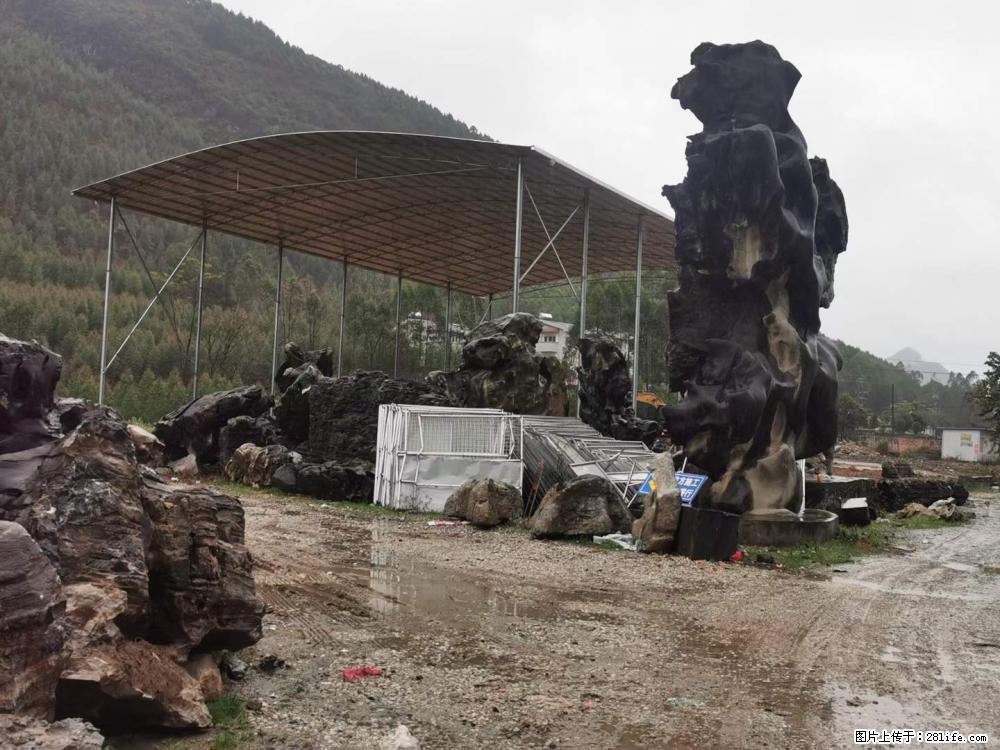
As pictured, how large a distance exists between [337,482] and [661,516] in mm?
7445

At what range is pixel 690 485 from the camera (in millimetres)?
12484

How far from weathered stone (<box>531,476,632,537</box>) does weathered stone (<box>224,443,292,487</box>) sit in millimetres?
7427

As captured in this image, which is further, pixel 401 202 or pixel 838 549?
pixel 401 202

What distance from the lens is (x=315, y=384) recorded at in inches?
775

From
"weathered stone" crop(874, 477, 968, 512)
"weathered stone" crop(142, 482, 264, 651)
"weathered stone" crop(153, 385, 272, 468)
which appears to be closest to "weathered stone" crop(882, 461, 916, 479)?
"weathered stone" crop(874, 477, 968, 512)

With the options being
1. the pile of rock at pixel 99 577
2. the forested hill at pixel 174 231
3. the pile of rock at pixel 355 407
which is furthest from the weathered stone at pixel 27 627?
the forested hill at pixel 174 231

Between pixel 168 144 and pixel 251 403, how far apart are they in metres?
64.3

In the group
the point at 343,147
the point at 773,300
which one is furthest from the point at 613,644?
the point at 343,147

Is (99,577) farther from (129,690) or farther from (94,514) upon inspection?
(129,690)

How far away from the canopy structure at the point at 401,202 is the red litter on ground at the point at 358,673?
14103 millimetres

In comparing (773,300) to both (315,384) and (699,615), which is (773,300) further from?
(315,384)

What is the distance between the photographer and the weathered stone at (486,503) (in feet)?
43.6

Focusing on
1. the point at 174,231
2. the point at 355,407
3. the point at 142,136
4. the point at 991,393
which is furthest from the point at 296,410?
the point at 142,136

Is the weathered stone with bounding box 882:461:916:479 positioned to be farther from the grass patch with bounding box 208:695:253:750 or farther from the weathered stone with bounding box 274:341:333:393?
the grass patch with bounding box 208:695:253:750
